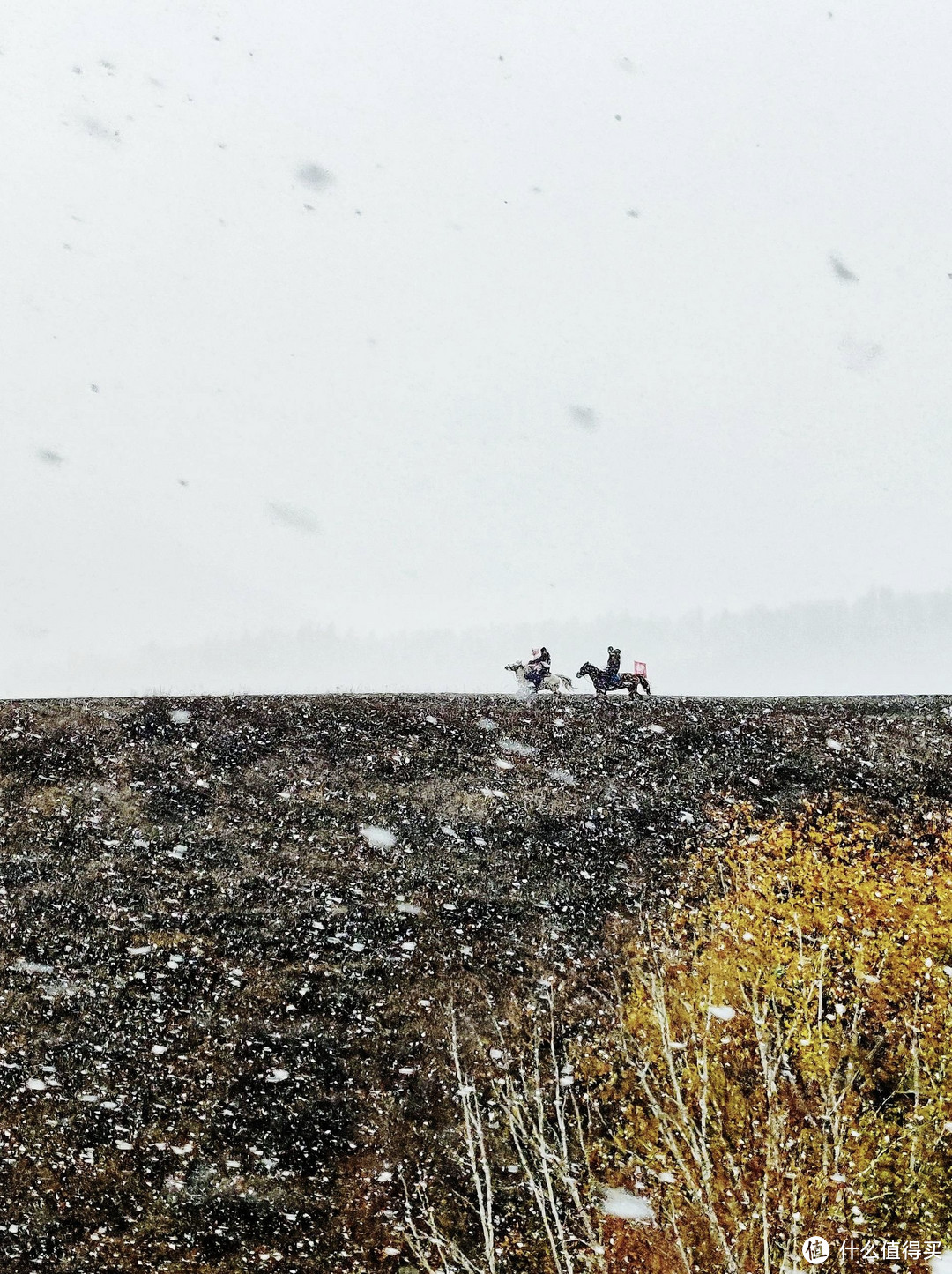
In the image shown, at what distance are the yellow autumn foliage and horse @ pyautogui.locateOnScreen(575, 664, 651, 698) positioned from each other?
6.19 m

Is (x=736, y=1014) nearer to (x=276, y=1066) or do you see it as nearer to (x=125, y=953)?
(x=276, y=1066)

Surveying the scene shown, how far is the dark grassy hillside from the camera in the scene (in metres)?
13.5

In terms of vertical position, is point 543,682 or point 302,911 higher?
point 543,682

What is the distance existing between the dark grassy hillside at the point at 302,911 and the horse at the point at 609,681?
0.74 metres

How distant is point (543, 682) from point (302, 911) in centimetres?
1013

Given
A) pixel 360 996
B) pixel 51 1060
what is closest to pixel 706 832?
pixel 360 996

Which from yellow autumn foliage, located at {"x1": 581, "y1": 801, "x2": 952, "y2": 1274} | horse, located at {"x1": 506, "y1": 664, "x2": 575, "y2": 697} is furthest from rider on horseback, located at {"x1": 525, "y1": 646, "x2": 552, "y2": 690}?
yellow autumn foliage, located at {"x1": 581, "y1": 801, "x2": 952, "y2": 1274}

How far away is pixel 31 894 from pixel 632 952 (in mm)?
11640

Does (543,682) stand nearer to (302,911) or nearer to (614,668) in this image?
(614,668)

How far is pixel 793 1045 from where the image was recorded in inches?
571

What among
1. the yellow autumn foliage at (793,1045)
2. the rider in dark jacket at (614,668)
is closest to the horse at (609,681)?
the rider in dark jacket at (614,668)

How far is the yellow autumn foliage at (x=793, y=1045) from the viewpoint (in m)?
11.2

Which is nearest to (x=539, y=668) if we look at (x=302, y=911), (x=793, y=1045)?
(x=302, y=911)

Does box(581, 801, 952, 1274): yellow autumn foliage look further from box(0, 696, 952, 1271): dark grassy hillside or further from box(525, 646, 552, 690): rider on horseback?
box(525, 646, 552, 690): rider on horseback
